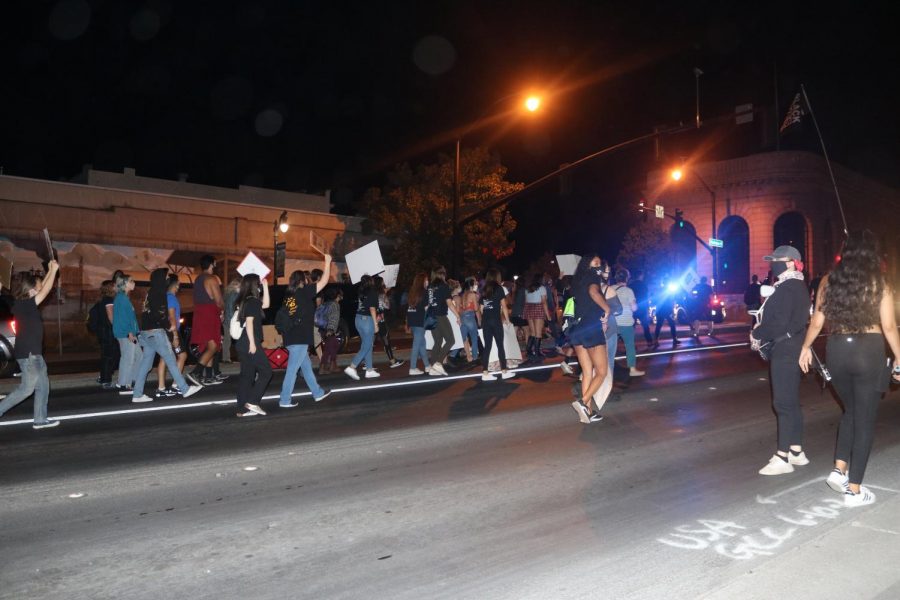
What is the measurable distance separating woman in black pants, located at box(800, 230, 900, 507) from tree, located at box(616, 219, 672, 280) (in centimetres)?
4267

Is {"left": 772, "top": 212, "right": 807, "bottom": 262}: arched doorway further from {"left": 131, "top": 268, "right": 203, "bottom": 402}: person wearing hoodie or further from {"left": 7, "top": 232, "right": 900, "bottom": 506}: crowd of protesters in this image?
{"left": 131, "top": 268, "right": 203, "bottom": 402}: person wearing hoodie

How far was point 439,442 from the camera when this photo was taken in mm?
7363

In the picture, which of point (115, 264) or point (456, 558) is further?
point (115, 264)

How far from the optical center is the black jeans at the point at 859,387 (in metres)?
4.96

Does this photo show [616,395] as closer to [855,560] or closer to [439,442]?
[439,442]

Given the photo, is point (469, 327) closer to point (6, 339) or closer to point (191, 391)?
point (191, 391)

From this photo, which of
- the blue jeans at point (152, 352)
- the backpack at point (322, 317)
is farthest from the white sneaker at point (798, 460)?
the backpack at point (322, 317)

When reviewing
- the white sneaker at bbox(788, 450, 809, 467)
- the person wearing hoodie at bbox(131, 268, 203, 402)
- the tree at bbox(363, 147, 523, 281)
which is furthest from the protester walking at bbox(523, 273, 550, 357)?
the tree at bbox(363, 147, 523, 281)

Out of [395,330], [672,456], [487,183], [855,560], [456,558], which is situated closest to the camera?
[855,560]

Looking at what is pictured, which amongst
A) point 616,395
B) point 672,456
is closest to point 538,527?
point 672,456

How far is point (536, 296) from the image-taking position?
53.5ft

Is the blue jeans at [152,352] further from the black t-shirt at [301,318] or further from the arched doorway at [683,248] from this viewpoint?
the arched doorway at [683,248]

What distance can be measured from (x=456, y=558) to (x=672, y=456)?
3212 millimetres

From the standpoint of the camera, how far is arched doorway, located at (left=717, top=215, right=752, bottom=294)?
154ft
